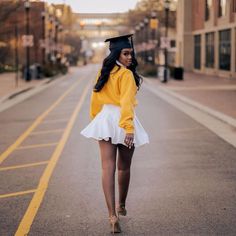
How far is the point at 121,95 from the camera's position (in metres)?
5.99

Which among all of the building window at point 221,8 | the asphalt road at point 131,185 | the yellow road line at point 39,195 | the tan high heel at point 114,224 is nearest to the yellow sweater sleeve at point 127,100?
the tan high heel at point 114,224

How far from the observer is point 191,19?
236ft

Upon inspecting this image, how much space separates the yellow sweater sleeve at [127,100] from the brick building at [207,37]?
3586cm

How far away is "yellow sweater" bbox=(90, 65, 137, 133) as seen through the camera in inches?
232

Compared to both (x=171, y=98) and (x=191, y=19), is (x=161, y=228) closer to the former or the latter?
(x=171, y=98)

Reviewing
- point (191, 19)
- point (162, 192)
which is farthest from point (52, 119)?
point (191, 19)

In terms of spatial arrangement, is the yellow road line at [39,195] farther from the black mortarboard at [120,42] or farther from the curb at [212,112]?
the curb at [212,112]

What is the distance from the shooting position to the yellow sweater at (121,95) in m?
5.89

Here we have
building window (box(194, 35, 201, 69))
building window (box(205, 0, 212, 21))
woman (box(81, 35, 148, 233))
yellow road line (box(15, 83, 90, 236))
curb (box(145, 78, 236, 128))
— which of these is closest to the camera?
woman (box(81, 35, 148, 233))

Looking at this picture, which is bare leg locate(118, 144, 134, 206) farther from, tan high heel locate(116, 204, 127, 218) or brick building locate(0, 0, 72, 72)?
brick building locate(0, 0, 72, 72)

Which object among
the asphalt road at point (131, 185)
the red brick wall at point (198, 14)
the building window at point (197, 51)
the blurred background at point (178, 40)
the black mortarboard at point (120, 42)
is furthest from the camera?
the building window at point (197, 51)

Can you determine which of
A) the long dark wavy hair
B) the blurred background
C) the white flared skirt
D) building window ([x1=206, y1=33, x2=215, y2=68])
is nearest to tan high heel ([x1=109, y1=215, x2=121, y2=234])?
the white flared skirt

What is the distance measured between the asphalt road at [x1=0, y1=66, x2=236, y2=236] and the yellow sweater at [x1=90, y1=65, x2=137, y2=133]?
117cm

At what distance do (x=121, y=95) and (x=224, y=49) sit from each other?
162 feet
